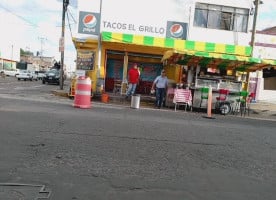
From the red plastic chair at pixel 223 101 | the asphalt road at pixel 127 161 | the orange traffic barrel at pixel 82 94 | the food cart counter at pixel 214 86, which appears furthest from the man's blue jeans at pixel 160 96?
the asphalt road at pixel 127 161

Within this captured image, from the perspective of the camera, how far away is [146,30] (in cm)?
2431

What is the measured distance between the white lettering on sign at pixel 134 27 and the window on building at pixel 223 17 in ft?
10.2

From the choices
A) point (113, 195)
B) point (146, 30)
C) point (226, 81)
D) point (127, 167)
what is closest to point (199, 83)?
point (226, 81)

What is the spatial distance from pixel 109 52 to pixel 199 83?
705 centimetres

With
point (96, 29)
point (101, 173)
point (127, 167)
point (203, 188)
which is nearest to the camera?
point (203, 188)

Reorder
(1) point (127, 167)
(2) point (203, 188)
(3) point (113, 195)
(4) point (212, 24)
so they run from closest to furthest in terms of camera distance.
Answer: (3) point (113, 195) → (2) point (203, 188) → (1) point (127, 167) → (4) point (212, 24)

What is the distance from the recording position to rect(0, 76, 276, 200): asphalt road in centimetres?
537

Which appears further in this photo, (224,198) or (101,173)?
(101,173)

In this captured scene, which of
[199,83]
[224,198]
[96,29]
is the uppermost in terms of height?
[96,29]

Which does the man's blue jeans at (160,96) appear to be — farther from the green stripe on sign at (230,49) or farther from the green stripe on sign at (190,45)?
the green stripe on sign at (230,49)

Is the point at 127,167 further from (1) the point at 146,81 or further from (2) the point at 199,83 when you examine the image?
(1) the point at 146,81

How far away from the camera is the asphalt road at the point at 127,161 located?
5.37 m

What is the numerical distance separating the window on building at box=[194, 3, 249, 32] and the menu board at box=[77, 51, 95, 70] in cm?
768

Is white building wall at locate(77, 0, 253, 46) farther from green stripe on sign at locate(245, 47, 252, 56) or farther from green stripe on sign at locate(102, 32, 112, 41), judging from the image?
green stripe on sign at locate(102, 32, 112, 41)
